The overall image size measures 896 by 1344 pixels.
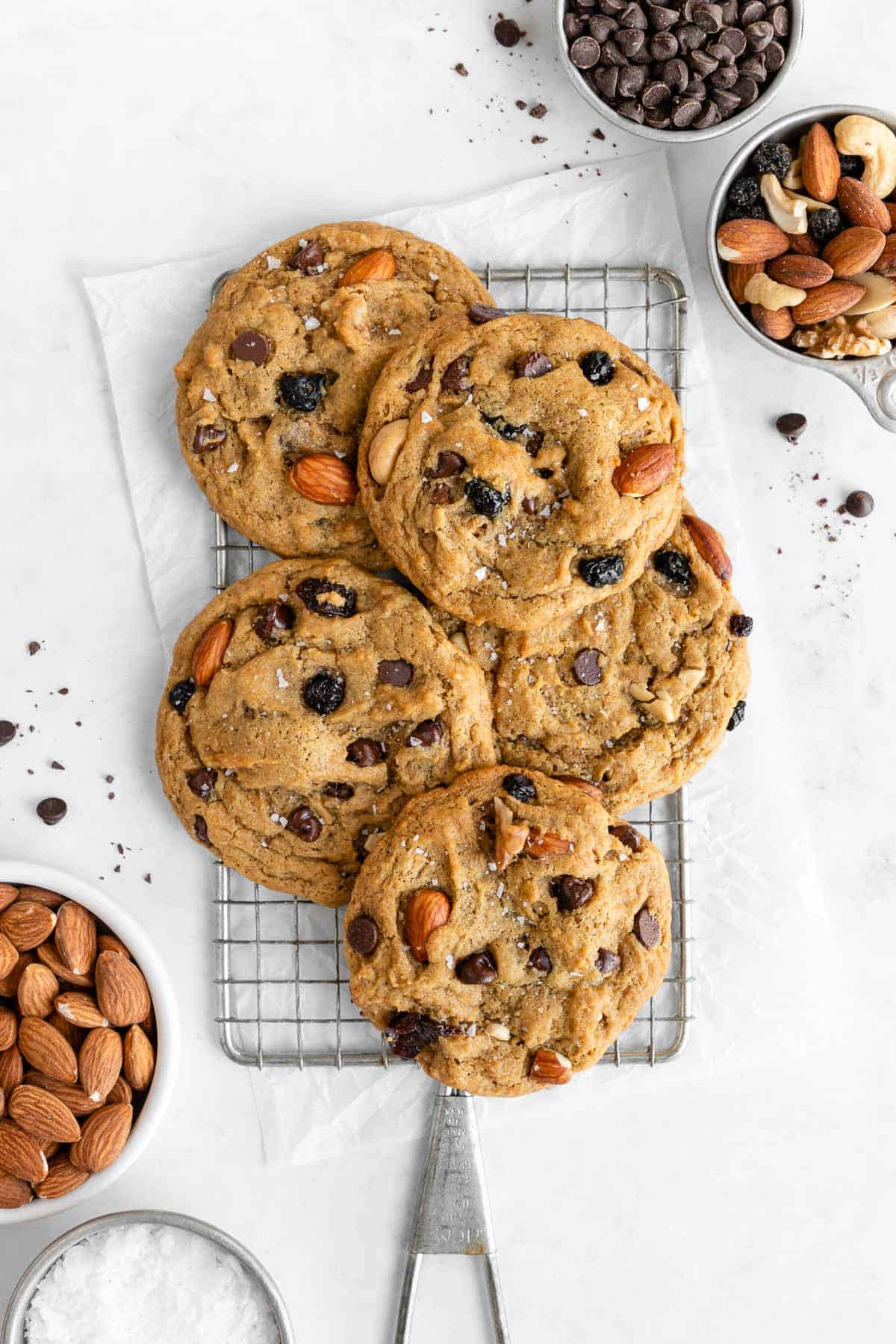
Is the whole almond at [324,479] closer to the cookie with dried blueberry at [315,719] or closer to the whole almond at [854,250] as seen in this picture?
the cookie with dried blueberry at [315,719]

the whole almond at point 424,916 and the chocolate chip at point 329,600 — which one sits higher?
the chocolate chip at point 329,600

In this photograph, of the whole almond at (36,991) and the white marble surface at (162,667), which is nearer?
the whole almond at (36,991)

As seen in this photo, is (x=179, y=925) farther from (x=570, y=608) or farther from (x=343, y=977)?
(x=570, y=608)

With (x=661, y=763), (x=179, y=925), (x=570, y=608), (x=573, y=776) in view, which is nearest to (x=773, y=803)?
(x=661, y=763)

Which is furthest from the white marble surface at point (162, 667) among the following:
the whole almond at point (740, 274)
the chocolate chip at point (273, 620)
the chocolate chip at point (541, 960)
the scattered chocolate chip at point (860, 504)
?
the chocolate chip at point (541, 960)

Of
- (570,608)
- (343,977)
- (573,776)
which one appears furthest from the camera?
(343,977)
